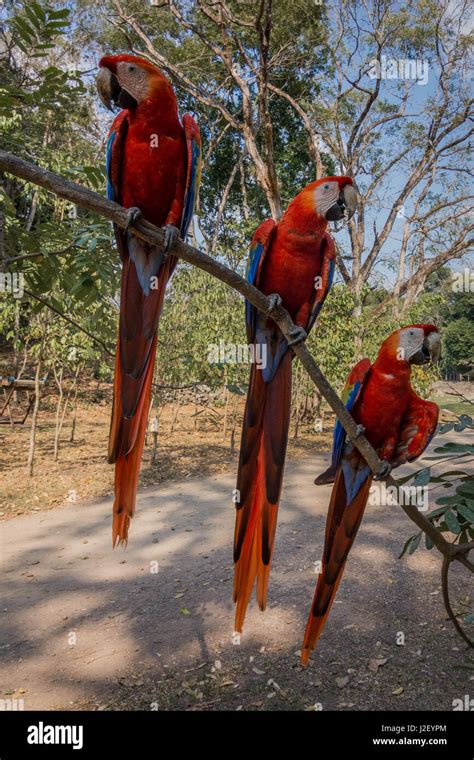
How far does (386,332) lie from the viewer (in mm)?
8211

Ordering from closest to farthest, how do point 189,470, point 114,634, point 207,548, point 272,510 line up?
point 272,510, point 114,634, point 207,548, point 189,470

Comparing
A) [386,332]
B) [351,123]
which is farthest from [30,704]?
[351,123]

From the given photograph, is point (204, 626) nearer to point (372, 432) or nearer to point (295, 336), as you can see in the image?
point (372, 432)

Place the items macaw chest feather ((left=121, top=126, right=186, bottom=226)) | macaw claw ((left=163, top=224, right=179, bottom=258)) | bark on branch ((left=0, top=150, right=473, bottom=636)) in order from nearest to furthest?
bark on branch ((left=0, top=150, right=473, bottom=636))
macaw claw ((left=163, top=224, right=179, bottom=258))
macaw chest feather ((left=121, top=126, right=186, bottom=226))

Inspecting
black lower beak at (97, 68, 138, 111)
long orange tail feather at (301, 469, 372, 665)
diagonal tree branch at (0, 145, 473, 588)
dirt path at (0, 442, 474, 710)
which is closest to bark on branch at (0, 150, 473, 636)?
diagonal tree branch at (0, 145, 473, 588)

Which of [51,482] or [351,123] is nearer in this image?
[51,482]

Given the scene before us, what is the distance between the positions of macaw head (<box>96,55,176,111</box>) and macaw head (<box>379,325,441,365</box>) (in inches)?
33.5

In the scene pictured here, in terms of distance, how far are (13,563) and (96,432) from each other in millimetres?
5702

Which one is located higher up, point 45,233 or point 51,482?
point 45,233

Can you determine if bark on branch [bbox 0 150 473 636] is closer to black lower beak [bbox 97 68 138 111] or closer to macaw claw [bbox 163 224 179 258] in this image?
macaw claw [bbox 163 224 179 258]

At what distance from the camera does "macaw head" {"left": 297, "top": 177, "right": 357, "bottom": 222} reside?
54.4 inches

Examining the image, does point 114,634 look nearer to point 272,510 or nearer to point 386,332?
point 272,510
